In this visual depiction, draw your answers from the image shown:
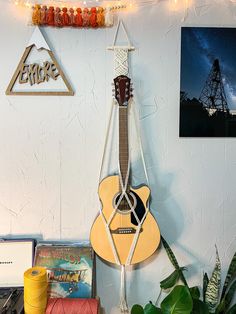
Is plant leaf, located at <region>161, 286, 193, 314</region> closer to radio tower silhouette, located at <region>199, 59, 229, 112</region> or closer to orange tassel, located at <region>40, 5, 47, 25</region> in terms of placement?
radio tower silhouette, located at <region>199, 59, 229, 112</region>

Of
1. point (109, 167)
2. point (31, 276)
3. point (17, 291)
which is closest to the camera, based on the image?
point (31, 276)

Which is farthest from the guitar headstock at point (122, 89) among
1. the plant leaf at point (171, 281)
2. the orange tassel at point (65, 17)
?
the plant leaf at point (171, 281)

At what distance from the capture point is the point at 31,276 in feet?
3.94

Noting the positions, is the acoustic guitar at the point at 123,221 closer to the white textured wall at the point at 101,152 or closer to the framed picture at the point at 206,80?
the white textured wall at the point at 101,152

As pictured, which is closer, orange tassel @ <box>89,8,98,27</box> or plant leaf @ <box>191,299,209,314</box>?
plant leaf @ <box>191,299,209,314</box>

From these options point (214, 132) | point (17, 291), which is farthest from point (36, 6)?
point (17, 291)

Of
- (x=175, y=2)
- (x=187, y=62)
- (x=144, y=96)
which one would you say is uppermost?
(x=175, y=2)

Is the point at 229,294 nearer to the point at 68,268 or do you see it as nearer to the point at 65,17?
the point at 68,268

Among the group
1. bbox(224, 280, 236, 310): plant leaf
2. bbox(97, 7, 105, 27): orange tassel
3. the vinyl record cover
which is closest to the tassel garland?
bbox(97, 7, 105, 27): orange tassel

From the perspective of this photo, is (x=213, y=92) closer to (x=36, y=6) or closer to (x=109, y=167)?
(x=109, y=167)

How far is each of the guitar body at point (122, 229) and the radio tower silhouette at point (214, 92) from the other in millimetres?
466

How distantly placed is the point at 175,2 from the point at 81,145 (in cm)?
75

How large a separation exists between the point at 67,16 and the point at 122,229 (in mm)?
934

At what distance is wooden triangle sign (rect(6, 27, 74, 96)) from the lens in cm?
135
